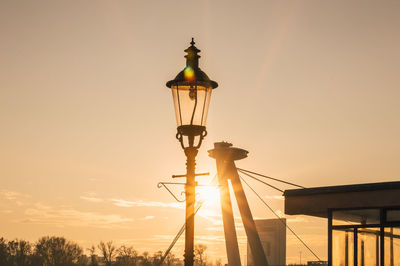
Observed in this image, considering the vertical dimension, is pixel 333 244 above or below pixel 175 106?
below

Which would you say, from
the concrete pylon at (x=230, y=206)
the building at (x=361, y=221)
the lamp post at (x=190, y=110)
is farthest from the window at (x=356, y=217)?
the concrete pylon at (x=230, y=206)

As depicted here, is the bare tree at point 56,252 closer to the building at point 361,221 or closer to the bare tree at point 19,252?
the bare tree at point 19,252

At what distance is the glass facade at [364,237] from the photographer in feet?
62.7

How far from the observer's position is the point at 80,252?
113 m

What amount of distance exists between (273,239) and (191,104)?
75.3 m

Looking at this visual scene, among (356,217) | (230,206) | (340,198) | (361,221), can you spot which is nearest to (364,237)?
(361,221)

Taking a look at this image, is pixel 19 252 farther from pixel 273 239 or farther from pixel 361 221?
pixel 361 221

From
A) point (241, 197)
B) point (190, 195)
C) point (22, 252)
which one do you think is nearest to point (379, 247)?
point (190, 195)

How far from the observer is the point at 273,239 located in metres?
83.2

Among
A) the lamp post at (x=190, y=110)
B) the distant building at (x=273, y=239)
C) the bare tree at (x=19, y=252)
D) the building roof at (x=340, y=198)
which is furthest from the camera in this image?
the bare tree at (x=19, y=252)

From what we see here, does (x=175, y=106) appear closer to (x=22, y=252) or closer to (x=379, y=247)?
(x=379, y=247)

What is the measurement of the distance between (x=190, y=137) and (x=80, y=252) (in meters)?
107

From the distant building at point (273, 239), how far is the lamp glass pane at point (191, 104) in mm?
73238

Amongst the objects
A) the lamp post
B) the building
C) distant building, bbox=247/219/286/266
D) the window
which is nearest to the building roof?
the building
